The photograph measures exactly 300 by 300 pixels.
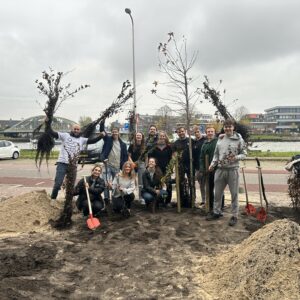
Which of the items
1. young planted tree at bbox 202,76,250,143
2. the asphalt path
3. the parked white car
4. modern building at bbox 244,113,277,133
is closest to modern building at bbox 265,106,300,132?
modern building at bbox 244,113,277,133

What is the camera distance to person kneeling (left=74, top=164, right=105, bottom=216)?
7.71 meters

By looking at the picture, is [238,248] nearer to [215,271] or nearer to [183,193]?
[215,271]

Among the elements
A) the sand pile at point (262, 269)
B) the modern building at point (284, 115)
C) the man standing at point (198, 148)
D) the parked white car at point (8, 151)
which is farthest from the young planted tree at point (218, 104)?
the modern building at point (284, 115)

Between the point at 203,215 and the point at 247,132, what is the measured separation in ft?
6.90

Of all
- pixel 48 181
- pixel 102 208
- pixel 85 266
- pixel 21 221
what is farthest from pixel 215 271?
pixel 48 181

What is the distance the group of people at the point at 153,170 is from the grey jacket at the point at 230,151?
2 centimetres

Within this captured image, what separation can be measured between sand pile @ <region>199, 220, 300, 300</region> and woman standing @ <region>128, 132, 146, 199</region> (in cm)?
389

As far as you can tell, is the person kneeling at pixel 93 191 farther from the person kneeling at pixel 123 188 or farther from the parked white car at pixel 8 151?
the parked white car at pixel 8 151

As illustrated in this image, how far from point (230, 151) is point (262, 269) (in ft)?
9.66

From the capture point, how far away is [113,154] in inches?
333

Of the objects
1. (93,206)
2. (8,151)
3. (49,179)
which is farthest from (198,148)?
(8,151)

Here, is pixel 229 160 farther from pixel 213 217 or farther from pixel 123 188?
pixel 123 188

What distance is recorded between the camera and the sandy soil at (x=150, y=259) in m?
4.46

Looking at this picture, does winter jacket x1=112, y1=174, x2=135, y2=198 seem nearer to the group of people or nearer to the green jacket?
the group of people
